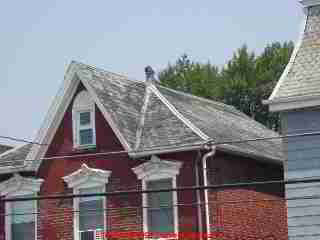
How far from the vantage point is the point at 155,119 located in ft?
87.6

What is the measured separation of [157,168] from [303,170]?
611 centimetres

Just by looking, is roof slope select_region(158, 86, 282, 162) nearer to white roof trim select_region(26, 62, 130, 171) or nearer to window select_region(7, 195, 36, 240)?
white roof trim select_region(26, 62, 130, 171)

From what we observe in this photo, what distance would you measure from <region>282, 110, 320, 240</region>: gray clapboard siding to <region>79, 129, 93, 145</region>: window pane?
7.86 m

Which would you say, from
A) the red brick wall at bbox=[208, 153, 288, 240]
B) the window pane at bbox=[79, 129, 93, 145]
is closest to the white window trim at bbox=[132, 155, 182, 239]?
the red brick wall at bbox=[208, 153, 288, 240]

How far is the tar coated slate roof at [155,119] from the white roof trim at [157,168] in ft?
1.34

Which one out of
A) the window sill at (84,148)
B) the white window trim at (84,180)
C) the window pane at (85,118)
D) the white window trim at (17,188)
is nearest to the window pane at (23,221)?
the white window trim at (17,188)

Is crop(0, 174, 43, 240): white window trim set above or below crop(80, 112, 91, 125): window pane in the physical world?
below

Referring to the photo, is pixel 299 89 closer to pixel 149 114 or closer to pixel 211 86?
pixel 149 114

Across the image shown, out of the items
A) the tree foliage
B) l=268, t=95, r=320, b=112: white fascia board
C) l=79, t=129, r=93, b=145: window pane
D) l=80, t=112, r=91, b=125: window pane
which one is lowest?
l=268, t=95, r=320, b=112: white fascia board

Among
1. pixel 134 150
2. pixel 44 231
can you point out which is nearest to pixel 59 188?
pixel 44 231

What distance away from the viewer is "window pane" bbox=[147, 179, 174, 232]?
25094 millimetres

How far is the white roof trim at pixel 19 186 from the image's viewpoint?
26891mm

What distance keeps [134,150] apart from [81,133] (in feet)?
7.68

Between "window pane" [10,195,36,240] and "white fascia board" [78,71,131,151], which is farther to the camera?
"window pane" [10,195,36,240]
